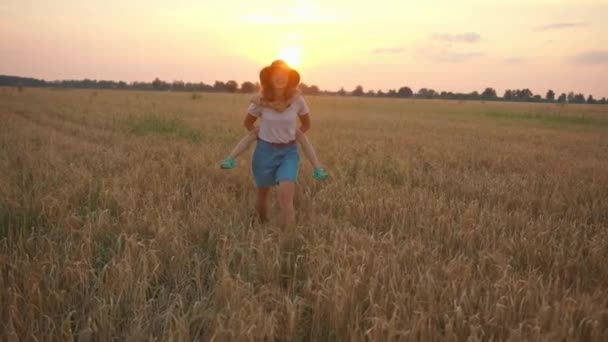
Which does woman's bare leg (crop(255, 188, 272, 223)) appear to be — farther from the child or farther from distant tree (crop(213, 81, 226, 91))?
distant tree (crop(213, 81, 226, 91))

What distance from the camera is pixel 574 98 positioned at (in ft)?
366

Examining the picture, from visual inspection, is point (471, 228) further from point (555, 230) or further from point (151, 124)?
point (151, 124)

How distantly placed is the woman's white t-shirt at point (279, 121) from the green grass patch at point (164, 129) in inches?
240

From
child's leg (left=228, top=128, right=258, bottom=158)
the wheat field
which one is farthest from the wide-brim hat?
the wheat field

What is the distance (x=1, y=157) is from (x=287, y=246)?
5576 millimetres

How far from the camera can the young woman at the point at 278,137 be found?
3.91 meters

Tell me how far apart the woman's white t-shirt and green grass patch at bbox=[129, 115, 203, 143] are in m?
6.10

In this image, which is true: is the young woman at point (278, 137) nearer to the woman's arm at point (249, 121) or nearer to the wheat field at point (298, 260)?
the woman's arm at point (249, 121)

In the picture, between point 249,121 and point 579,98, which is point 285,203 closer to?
point 249,121

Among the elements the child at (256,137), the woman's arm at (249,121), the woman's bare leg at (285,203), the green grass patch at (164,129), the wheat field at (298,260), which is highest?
the woman's arm at (249,121)

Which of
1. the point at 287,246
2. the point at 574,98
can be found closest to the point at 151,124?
the point at 287,246

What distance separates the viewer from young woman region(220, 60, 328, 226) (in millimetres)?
3906

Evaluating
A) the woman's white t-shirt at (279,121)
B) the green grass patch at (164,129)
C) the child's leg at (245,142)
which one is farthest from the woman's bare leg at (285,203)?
the green grass patch at (164,129)

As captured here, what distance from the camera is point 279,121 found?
4059 mm
